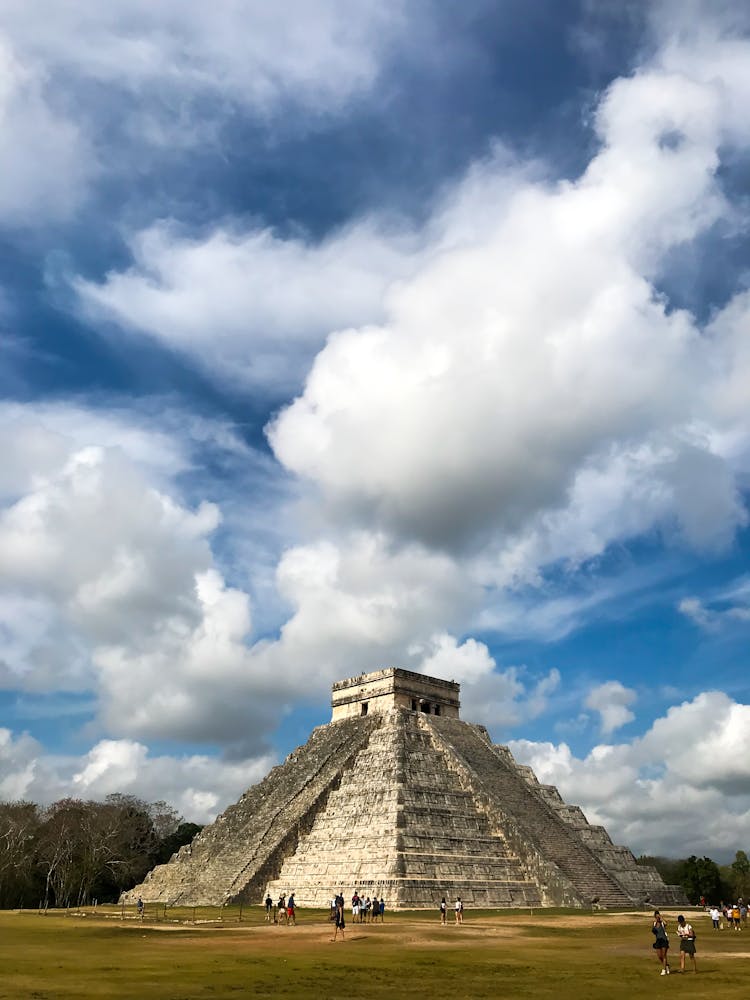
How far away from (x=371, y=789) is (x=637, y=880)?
52.0 ft

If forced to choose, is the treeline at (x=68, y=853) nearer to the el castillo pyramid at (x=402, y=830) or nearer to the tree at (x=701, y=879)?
the el castillo pyramid at (x=402, y=830)

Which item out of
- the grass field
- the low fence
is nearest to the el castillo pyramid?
the low fence

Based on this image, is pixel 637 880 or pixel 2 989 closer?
pixel 2 989

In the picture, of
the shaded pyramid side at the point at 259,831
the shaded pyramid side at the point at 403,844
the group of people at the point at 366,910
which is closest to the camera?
the group of people at the point at 366,910

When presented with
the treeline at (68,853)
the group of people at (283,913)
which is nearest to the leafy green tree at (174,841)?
the treeline at (68,853)

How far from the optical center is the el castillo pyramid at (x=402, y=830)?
122 ft

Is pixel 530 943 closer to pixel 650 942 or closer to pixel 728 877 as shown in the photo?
pixel 650 942

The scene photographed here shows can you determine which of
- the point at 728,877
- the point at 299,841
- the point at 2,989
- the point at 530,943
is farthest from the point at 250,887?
the point at 728,877

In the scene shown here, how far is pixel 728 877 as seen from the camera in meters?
84.0

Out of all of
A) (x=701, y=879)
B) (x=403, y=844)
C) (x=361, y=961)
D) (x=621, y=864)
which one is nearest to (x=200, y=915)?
(x=403, y=844)

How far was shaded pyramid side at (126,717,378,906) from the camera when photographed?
40406 mm

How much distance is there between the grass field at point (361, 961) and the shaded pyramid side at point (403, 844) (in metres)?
4.87

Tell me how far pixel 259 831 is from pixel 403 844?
397 inches

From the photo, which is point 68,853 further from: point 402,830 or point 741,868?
point 741,868
